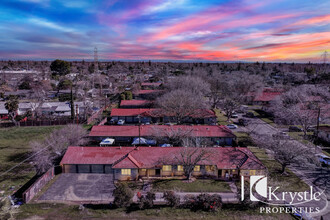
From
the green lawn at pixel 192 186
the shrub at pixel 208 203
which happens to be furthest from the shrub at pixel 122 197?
the shrub at pixel 208 203

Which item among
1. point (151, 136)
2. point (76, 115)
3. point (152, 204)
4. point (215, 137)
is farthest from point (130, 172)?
point (76, 115)

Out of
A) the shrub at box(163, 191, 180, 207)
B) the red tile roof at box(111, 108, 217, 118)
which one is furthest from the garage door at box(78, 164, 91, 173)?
the red tile roof at box(111, 108, 217, 118)

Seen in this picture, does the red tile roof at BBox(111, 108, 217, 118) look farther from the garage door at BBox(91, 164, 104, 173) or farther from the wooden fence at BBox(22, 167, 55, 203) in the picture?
the wooden fence at BBox(22, 167, 55, 203)

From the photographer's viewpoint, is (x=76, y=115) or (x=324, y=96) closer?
(x=76, y=115)

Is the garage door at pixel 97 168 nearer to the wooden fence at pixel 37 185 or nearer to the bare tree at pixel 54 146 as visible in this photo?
the wooden fence at pixel 37 185

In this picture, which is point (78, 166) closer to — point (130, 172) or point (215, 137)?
point (130, 172)

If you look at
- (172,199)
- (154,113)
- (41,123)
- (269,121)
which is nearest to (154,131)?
(154,113)
